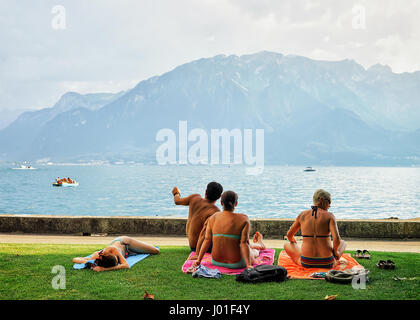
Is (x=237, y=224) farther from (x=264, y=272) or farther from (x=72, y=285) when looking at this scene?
(x=72, y=285)

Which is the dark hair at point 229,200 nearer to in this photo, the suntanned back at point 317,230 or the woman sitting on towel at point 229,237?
the woman sitting on towel at point 229,237

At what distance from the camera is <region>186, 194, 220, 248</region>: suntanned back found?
813 centimetres

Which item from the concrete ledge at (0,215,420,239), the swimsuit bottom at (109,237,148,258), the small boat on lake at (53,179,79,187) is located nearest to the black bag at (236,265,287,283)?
the swimsuit bottom at (109,237,148,258)

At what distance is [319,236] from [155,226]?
560 centimetres

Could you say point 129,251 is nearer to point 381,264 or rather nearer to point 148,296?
point 148,296

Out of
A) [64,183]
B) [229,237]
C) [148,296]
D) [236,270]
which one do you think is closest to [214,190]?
[229,237]

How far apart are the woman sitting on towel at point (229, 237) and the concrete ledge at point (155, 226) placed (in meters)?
4.15

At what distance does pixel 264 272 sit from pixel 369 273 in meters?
1.73

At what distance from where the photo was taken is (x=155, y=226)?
1161 cm

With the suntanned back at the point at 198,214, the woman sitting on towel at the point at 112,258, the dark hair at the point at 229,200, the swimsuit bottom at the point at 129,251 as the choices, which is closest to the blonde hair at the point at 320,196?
the dark hair at the point at 229,200

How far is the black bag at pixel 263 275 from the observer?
6211 millimetres
